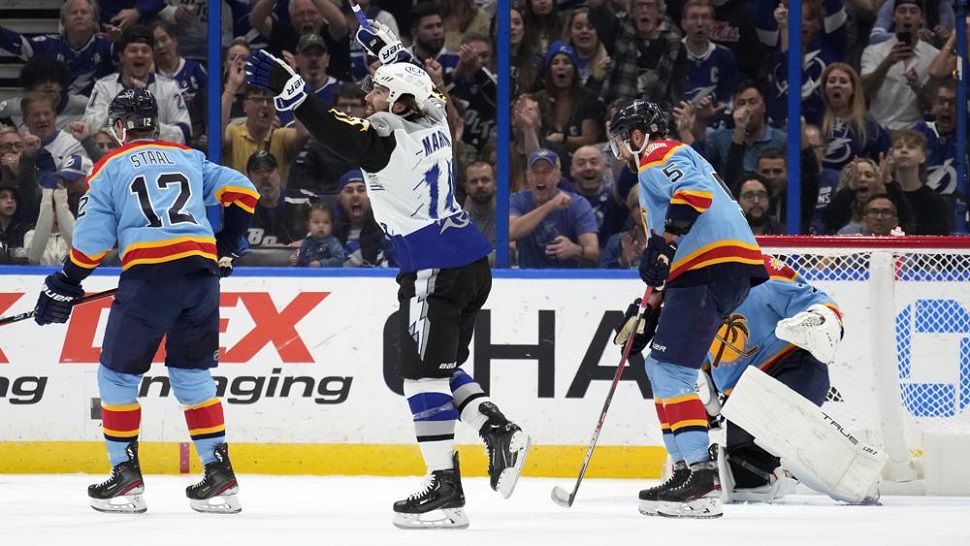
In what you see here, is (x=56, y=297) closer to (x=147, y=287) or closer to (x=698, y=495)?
(x=147, y=287)

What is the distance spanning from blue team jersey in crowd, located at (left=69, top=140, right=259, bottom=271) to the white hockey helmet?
752mm

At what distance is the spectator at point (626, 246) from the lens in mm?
6719

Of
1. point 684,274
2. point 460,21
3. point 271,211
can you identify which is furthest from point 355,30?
point 684,274

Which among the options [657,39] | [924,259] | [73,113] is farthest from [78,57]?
[924,259]

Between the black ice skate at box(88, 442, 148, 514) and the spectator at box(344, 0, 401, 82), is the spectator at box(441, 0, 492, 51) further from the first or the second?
the black ice skate at box(88, 442, 148, 514)

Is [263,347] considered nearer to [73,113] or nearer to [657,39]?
[73,113]

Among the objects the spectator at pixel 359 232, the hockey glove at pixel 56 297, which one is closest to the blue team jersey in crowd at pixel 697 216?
the hockey glove at pixel 56 297

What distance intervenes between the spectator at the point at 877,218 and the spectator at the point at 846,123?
220 mm

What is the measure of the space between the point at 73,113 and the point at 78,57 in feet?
0.95

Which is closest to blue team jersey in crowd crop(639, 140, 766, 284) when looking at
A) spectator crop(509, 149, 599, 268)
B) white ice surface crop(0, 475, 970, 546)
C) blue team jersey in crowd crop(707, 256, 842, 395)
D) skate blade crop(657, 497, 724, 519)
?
blue team jersey in crowd crop(707, 256, 842, 395)

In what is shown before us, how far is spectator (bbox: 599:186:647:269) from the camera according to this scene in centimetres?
672

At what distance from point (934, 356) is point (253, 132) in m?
3.30

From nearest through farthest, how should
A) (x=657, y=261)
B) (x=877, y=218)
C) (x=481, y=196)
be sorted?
(x=657, y=261), (x=877, y=218), (x=481, y=196)

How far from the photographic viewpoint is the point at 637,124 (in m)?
4.61
